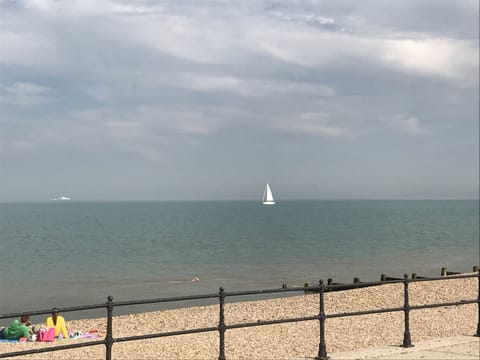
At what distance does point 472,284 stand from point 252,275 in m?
24.5

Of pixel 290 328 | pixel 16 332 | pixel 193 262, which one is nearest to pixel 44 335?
pixel 16 332

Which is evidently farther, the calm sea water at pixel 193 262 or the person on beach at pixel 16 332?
the calm sea water at pixel 193 262

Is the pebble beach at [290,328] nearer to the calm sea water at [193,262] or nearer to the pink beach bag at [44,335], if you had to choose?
the pink beach bag at [44,335]

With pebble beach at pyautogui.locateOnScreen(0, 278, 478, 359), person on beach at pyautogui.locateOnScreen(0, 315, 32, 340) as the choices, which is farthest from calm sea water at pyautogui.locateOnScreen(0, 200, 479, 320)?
person on beach at pyautogui.locateOnScreen(0, 315, 32, 340)

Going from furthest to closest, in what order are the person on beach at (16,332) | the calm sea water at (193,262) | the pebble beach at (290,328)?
the calm sea water at (193,262)
the person on beach at (16,332)
the pebble beach at (290,328)

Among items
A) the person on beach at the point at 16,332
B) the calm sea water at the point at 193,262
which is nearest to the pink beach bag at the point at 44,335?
the person on beach at the point at 16,332

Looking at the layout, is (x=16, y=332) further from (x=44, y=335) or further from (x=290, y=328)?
(x=290, y=328)

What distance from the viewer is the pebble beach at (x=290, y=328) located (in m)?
14.7

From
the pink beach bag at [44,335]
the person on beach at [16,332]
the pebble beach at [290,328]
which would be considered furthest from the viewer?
Result: the person on beach at [16,332]

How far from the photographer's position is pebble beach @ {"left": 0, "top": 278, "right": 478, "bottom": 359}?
14742 millimetres

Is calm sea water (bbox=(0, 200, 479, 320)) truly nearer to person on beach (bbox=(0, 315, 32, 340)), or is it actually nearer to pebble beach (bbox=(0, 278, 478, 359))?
pebble beach (bbox=(0, 278, 478, 359))

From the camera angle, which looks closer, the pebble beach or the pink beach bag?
the pebble beach

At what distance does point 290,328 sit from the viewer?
58.2ft

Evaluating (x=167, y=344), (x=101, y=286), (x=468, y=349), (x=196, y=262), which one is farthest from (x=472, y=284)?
(x=196, y=262)
